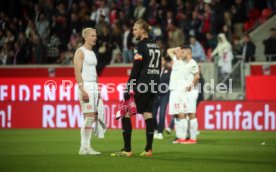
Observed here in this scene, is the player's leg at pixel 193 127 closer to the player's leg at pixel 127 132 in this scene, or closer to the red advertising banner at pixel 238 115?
the player's leg at pixel 127 132

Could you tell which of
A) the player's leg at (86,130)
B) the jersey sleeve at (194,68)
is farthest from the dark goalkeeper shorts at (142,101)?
the jersey sleeve at (194,68)

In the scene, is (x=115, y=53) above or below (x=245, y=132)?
above

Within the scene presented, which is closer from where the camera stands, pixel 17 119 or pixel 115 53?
pixel 17 119

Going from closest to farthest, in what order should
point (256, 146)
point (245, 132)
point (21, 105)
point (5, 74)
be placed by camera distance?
point (256, 146)
point (245, 132)
point (21, 105)
point (5, 74)

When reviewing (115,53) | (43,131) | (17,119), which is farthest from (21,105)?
(115,53)

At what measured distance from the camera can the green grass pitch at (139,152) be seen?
42.1 feet

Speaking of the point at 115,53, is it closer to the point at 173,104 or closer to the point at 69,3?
the point at 69,3

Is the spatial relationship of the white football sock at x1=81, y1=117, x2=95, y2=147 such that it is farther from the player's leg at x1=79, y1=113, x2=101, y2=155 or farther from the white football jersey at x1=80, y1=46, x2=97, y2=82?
the white football jersey at x1=80, y1=46, x2=97, y2=82

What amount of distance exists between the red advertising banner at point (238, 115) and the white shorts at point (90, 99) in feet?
35.2

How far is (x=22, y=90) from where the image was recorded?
2730cm

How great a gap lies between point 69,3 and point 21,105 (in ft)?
26.0

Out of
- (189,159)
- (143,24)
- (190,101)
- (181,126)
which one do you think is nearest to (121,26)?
(181,126)

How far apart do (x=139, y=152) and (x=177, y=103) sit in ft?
11.9

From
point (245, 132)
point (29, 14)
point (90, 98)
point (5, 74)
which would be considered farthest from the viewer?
point (29, 14)
